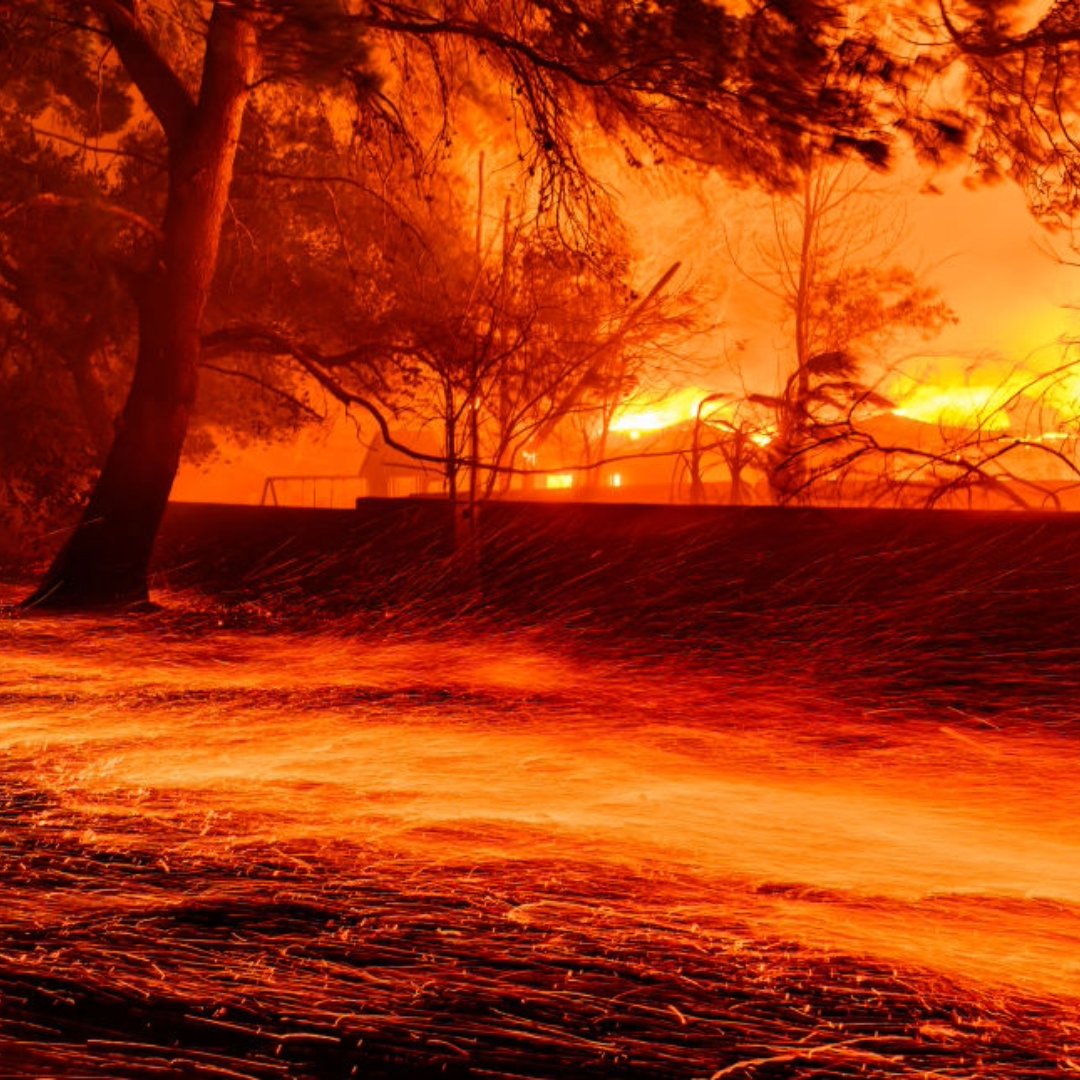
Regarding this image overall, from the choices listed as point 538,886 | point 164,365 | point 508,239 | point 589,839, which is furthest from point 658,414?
point 538,886

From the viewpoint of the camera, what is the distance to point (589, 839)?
5.50 meters

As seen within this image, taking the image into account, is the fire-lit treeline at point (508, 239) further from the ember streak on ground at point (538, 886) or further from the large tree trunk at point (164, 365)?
the ember streak on ground at point (538, 886)

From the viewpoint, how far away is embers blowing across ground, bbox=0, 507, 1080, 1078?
3568 mm

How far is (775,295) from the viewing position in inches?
920

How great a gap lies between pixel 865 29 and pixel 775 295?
1300cm

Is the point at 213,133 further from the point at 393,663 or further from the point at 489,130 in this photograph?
the point at 393,663

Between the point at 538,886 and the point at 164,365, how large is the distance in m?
10.1

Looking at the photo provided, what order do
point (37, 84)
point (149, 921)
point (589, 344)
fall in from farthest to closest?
point (37, 84) < point (589, 344) < point (149, 921)

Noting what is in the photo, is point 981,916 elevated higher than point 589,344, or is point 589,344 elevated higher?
point 589,344

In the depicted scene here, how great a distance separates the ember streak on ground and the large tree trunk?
4.83m

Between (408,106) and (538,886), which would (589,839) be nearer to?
(538,886)

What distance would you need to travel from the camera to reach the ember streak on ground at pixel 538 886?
352 cm

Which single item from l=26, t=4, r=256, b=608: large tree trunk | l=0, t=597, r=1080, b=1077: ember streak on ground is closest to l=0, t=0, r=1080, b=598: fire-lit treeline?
l=26, t=4, r=256, b=608: large tree trunk

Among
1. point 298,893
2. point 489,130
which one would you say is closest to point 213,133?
point 489,130
